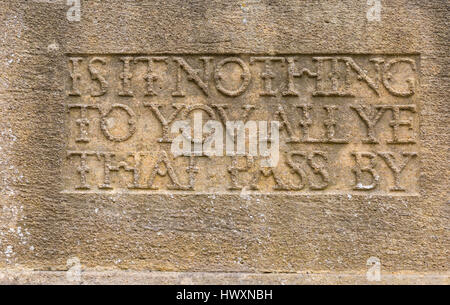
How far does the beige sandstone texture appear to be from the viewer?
7.64 ft

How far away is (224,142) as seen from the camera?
238 centimetres

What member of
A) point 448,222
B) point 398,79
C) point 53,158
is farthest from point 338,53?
point 53,158

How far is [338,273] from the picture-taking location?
2320mm

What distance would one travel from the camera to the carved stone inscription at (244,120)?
2.36 m

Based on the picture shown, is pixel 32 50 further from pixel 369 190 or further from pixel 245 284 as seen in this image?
pixel 369 190

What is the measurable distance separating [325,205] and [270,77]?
73 centimetres

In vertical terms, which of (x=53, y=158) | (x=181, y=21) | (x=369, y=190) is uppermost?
(x=181, y=21)

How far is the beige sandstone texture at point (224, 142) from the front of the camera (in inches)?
91.7

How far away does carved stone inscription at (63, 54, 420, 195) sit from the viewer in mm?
2361

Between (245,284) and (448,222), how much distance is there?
109cm

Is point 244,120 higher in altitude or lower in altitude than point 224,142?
higher

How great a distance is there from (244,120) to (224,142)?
0.16 m

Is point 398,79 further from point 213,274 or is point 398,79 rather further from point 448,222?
point 213,274

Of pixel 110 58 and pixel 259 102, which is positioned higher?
pixel 110 58
